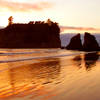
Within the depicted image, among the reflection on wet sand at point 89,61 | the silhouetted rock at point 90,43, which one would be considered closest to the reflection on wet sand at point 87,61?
the reflection on wet sand at point 89,61

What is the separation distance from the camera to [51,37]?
371ft

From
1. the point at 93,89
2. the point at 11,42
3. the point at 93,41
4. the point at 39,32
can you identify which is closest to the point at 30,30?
the point at 39,32

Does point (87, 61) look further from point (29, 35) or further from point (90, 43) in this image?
point (29, 35)

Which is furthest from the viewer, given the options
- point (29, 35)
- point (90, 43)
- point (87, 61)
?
point (29, 35)

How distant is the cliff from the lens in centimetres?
11469

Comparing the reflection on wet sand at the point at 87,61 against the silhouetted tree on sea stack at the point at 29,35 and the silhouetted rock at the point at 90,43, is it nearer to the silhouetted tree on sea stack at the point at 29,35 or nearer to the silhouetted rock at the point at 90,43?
the silhouetted rock at the point at 90,43

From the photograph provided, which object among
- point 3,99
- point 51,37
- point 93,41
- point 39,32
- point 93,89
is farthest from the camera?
point 39,32

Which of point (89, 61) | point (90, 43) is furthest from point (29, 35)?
point (89, 61)

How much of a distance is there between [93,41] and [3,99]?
165ft

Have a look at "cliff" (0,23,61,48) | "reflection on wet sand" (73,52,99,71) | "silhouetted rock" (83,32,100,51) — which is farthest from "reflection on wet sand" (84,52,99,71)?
"cliff" (0,23,61,48)

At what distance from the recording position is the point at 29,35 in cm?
12006

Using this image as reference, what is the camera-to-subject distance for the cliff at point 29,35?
4515 inches

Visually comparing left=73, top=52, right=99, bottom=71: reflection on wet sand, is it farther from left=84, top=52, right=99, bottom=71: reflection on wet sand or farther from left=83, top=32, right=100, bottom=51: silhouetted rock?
left=83, top=32, right=100, bottom=51: silhouetted rock

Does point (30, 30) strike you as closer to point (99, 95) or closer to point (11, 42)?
point (11, 42)
